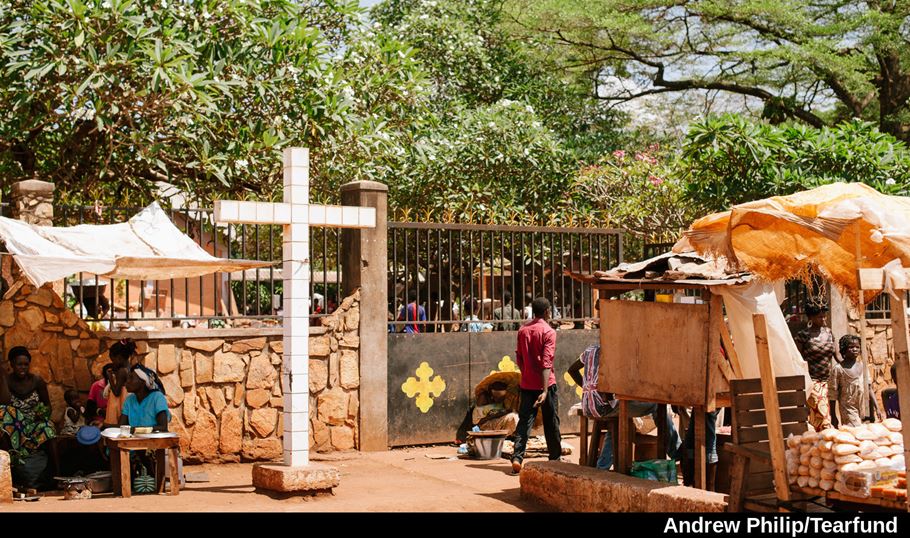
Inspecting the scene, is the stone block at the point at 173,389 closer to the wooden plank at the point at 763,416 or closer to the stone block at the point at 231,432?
the stone block at the point at 231,432

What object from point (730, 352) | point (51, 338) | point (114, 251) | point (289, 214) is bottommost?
point (730, 352)

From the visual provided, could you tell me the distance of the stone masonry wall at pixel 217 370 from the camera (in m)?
10.4

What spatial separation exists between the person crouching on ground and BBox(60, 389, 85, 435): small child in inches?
181

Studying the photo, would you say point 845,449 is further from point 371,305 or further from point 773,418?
point 371,305

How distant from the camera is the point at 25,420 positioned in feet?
31.0

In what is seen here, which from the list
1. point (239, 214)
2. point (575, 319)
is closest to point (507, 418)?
point (575, 319)

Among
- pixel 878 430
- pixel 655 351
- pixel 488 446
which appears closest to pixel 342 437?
pixel 488 446

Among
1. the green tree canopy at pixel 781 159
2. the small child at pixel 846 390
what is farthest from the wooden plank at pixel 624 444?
the green tree canopy at pixel 781 159

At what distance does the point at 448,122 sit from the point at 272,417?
1056cm

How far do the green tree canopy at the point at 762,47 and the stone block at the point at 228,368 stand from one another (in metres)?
13.5

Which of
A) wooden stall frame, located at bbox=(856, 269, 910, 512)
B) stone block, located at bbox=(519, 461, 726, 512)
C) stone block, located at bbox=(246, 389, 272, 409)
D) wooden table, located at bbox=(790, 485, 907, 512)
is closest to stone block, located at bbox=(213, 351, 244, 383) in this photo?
stone block, located at bbox=(246, 389, 272, 409)

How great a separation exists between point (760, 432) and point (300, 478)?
3934mm

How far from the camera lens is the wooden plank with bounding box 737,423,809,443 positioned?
7.00 meters
